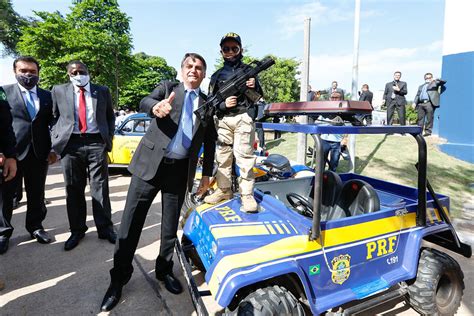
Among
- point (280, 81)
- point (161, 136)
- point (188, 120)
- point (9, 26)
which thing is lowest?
point (161, 136)

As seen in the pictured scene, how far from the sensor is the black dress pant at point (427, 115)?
34.4 feet

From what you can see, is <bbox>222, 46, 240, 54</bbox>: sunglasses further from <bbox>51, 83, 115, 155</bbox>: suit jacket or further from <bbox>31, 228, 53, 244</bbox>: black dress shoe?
<bbox>31, 228, 53, 244</bbox>: black dress shoe

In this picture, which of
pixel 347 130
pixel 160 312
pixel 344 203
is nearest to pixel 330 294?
pixel 344 203

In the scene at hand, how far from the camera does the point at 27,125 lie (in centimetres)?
A: 358

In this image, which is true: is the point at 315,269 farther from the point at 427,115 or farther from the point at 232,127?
the point at 427,115

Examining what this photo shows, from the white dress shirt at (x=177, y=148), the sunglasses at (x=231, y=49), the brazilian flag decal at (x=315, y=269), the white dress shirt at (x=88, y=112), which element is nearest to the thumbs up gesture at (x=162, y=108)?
the white dress shirt at (x=177, y=148)

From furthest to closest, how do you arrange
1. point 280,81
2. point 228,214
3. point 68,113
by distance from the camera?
point 280,81 → point 68,113 → point 228,214

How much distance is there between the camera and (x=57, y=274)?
10.1ft

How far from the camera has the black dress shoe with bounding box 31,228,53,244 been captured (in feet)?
12.4

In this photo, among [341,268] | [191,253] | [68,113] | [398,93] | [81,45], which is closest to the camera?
[341,268]

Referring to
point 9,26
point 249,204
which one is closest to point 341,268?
point 249,204

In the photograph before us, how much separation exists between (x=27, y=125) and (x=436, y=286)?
15.4 feet

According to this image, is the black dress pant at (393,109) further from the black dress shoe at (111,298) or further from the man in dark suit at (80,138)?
the black dress shoe at (111,298)

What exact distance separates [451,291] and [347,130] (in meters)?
1.84
